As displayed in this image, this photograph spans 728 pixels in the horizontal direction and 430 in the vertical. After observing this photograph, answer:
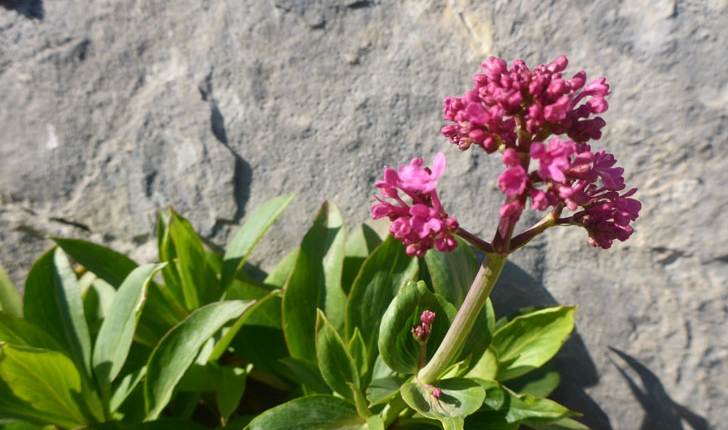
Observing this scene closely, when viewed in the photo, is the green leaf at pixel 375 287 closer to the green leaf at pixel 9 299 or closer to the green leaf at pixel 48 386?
the green leaf at pixel 48 386

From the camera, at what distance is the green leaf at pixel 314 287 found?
2.61 metres

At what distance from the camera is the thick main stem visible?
174cm

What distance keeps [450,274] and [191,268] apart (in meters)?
1.15

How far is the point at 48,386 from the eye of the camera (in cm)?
228

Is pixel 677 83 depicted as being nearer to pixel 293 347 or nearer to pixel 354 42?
pixel 354 42

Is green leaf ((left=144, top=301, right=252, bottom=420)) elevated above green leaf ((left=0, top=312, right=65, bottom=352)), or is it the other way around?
green leaf ((left=144, top=301, right=252, bottom=420))

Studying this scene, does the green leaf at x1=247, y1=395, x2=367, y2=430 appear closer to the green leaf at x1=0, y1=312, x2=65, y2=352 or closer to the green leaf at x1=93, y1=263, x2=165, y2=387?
the green leaf at x1=93, y1=263, x2=165, y2=387

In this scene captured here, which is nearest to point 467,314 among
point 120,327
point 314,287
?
point 314,287

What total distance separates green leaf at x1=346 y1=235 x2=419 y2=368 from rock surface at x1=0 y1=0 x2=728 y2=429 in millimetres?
402

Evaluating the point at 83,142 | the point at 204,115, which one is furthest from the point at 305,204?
the point at 83,142

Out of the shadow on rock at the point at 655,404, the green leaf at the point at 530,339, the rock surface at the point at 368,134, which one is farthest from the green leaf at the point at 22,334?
the shadow on rock at the point at 655,404

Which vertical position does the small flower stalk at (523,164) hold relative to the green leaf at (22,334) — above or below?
above

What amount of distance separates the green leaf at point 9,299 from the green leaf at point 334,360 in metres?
1.54

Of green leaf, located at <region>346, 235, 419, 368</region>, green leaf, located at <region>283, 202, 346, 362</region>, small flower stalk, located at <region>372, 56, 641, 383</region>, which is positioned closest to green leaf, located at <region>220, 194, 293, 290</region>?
green leaf, located at <region>283, 202, 346, 362</region>
